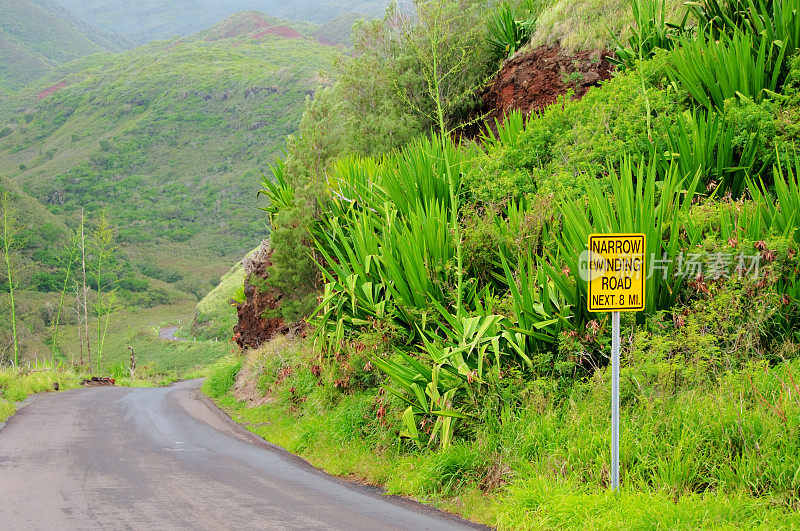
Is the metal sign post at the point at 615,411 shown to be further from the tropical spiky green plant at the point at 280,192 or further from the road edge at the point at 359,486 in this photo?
the tropical spiky green plant at the point at 280,192

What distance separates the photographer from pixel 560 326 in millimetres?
7664

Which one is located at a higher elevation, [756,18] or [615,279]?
[756,18]

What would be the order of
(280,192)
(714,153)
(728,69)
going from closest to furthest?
(714,153), (728,69), (280,192)

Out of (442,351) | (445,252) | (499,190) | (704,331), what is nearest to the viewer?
(704,331)

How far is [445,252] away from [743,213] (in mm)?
3821

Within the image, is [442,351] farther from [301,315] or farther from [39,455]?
[301,315]

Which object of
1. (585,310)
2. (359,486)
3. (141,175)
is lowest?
(141,175)

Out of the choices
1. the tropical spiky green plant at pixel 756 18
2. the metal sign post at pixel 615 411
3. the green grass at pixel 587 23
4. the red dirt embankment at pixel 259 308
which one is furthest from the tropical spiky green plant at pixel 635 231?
the red dirt embankment at pixel 259 308

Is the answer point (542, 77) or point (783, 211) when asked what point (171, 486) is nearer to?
point (783, 211)

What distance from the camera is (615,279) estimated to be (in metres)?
5.68

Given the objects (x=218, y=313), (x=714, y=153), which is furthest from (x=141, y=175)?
(x=714, y=153)

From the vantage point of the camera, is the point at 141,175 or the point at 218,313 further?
the point at 141,175

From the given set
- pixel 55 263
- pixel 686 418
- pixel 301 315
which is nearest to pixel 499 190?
pixel 686 418

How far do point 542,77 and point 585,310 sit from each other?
8735 millimetres
